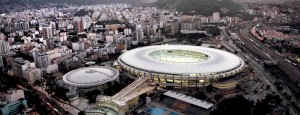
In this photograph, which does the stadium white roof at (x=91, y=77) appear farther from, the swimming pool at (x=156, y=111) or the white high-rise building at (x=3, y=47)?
the white high-rise building at (x=3, y=47)

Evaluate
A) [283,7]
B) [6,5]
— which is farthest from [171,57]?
[6,5]

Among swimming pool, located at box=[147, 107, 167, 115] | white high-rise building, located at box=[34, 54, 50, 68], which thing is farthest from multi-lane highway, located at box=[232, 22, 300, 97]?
white high-rise building, located at box=[34, 54, 50, 68]

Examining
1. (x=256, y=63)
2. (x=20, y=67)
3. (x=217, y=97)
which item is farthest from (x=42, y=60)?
(x=256, y=63)

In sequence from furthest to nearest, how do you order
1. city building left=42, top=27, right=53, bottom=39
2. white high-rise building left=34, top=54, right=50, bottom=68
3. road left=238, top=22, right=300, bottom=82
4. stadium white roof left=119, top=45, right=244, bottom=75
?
1. city building left=42, top=27, right=53, bottom=39
2. white high-rise building left=34, top=54, right=50, bottom=68
3. road left=238, top=22, right=300, bottom=82
4. stadium white roof left=119, top=45, right=244, bottom=75

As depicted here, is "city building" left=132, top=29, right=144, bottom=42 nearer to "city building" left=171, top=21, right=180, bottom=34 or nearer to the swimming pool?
"city building" left=171, top=21, right=180, bottom=34

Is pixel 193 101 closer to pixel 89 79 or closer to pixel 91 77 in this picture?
pixel 89 79

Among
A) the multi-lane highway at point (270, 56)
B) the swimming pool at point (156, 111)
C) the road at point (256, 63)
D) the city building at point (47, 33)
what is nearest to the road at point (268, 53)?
the multi-lane highway at point (270, 56)
